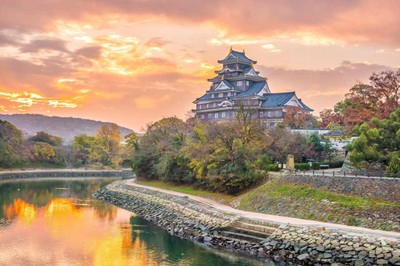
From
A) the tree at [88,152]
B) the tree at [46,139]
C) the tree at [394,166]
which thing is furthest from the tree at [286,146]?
the tree at [46,139]

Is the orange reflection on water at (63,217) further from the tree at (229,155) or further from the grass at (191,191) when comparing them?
the tree at (229,155)

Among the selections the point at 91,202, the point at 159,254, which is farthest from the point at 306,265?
the point at 91,202

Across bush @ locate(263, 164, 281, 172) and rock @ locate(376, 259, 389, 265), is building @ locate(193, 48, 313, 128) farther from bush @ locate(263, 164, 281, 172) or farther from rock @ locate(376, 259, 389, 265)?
rock @ locate(376, 259, 389, 265)

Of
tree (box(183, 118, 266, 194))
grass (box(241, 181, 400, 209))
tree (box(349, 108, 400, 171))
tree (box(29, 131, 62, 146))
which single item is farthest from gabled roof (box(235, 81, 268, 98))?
tree (box(29, 131, 62, 146))

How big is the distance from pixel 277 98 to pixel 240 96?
5332 millimetres

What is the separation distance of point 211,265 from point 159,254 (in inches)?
150

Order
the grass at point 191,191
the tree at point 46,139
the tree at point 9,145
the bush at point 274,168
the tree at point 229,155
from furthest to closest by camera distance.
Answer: the tree at point 46,139, the tree at point 9,145, the bush at point 274,168, the grass at point 191,191, the tree at point 229,155

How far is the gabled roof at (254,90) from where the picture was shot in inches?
2633

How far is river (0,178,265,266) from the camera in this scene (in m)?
23.9

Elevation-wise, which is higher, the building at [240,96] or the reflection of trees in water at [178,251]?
the building at [240,96]

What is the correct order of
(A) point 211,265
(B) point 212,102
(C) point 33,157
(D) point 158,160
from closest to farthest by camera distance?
1. (A) point 211,265
2. (D) point 158,160
3. (B) point 212,102
4. (C) point 33,157

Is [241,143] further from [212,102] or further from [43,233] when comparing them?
[212,102]

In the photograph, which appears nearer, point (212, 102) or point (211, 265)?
point (211, 265)

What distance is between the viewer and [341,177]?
1135 inches
